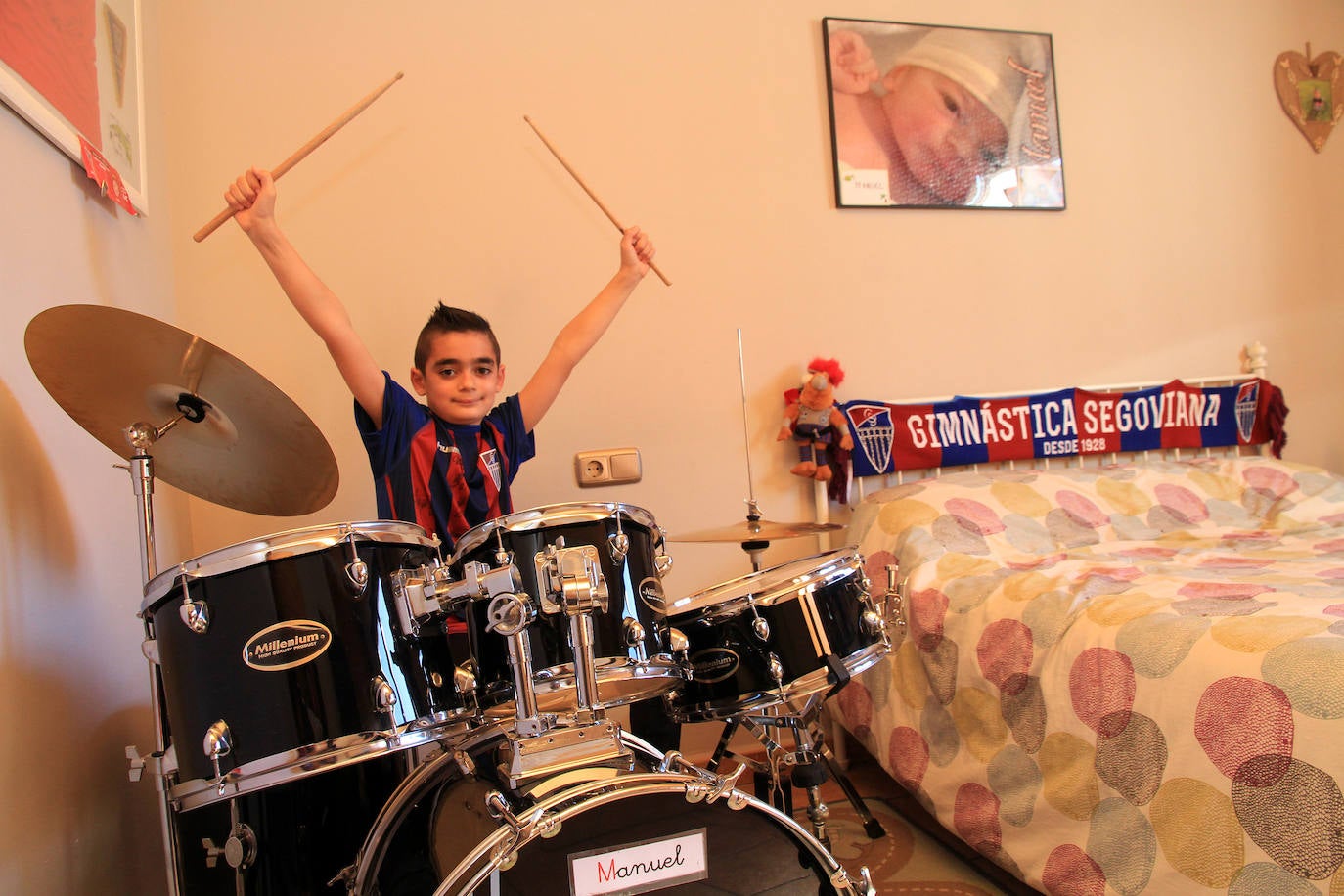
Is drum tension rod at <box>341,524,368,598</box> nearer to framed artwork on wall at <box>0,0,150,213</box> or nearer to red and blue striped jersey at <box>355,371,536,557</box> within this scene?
red and blue striped jersey at <box>355,371,536,557</box>

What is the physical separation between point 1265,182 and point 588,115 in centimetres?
244

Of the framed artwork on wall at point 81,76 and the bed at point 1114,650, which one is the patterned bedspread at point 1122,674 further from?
the framed artwork on wall at point 81,76

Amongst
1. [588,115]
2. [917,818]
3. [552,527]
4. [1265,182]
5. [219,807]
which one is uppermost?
[588,115]

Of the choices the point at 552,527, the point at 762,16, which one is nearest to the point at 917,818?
the point at 552,527

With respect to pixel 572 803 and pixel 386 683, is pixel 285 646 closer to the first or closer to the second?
pixel 386 683

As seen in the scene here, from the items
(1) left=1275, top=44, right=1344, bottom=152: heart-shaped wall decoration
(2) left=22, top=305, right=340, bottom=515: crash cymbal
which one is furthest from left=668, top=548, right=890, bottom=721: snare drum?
(1) left=1275, top=44, right=1344, bottom=152: heart-shaped wall decoration

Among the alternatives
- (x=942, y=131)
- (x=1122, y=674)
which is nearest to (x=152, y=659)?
(x=1122, y=674)

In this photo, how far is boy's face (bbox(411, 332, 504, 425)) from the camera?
1.80 m

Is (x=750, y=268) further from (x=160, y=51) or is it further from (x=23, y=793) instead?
(x=23, y=793)

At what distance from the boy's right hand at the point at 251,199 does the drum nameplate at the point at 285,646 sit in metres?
0.78

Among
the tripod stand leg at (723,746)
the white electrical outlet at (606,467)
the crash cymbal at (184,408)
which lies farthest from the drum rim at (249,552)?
the white electrical outlet at (606,467)

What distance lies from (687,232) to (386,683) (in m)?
1.67

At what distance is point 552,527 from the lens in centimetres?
125

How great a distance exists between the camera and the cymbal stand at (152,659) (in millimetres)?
1194
